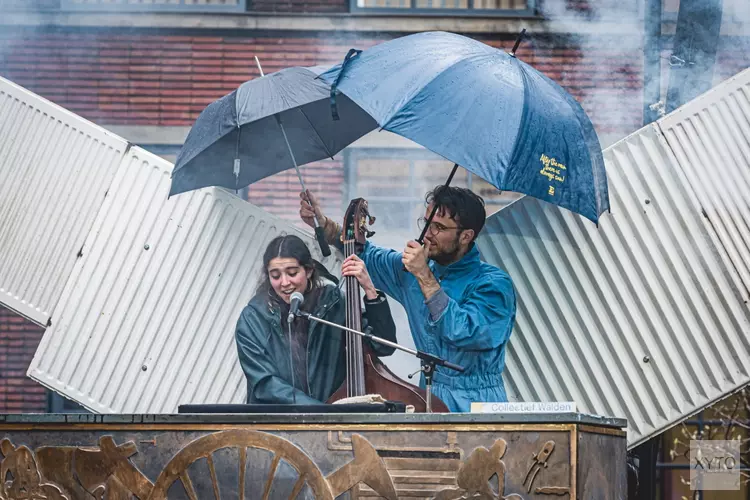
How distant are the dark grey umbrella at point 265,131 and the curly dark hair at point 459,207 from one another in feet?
2.62

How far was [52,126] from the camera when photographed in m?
7.61

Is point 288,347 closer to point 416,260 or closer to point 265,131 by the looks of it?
point 416,260

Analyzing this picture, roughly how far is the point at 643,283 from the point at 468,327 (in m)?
1.87

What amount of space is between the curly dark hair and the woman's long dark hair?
0.75 meters

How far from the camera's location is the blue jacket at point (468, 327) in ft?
18.2

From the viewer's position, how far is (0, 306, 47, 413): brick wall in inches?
408

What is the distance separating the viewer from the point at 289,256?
20.2 ft

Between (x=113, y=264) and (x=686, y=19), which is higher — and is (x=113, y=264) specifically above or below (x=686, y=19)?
below

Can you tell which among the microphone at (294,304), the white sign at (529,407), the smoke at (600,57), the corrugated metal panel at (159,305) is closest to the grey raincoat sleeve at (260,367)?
the microphone at (294,304)

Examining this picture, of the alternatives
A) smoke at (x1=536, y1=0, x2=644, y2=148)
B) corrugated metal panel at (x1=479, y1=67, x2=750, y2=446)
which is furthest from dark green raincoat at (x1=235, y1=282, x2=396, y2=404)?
smoke at (x1=536, y1=0, x2=644, y2=148)

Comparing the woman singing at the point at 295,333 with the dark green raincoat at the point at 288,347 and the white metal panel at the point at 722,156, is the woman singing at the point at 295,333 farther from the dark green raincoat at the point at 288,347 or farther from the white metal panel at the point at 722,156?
the white metal panel at the point at 722,156

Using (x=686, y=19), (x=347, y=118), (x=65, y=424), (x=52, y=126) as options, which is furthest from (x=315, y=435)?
(x=686, y=19)

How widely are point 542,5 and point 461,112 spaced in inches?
182

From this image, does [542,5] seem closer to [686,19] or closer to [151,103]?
[686,19]
